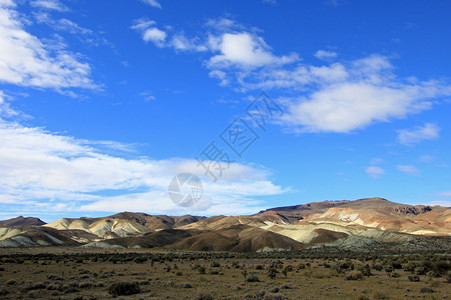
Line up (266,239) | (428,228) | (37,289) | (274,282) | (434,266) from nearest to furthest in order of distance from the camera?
(37,289), (274,282), (434,266), (266,239), (428,228)

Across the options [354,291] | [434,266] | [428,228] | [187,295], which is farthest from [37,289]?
[428,228]

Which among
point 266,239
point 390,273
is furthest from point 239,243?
point 390,273

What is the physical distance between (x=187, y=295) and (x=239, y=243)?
93671mm

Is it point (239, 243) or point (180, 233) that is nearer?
point (239, 243)

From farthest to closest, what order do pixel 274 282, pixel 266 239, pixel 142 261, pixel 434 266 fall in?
pixel 266 239
pixel 142 261
pixel 434 266
pixel 274 282

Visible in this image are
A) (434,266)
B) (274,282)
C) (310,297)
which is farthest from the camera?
(434,266)

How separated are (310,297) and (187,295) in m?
7.77

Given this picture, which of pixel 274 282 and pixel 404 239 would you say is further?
pixel 404 239

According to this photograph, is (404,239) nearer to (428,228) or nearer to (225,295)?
(428,228)

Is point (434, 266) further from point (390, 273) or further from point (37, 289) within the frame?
point (37, 289)

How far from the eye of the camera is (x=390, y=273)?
34562 mm

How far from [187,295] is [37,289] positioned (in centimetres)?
1057

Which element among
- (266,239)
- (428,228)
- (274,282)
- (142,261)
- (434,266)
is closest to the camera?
(274,282)

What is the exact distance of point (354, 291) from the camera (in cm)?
2417
